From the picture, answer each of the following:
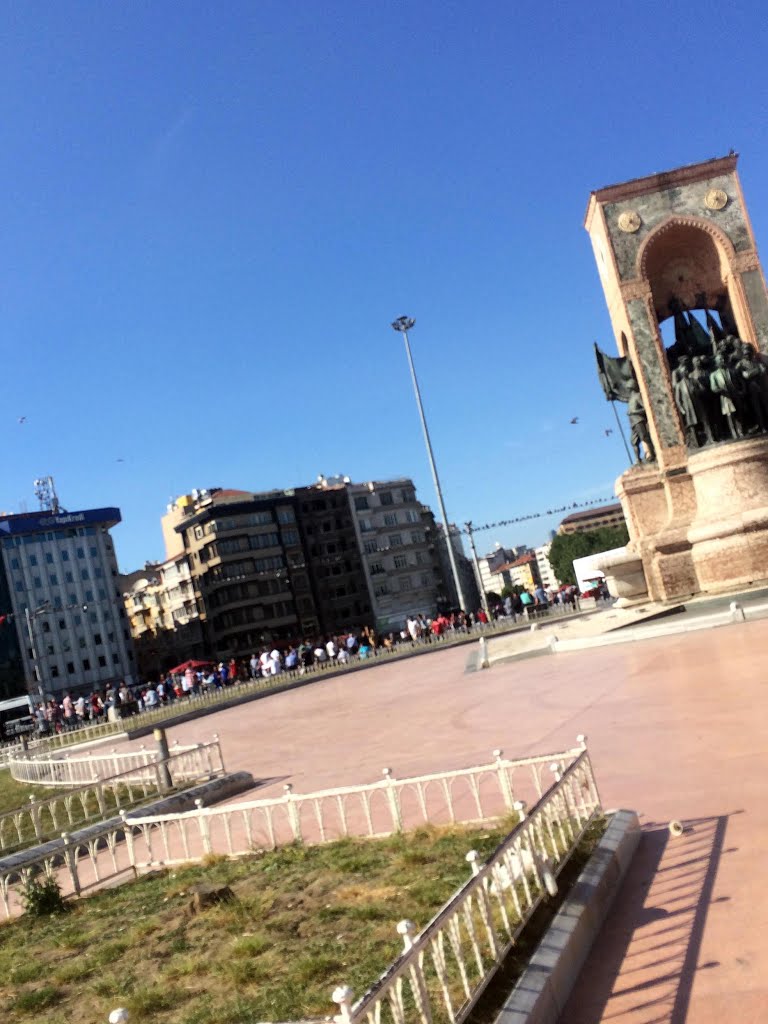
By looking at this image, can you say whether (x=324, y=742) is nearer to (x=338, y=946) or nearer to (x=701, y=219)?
(x=338, y=946)

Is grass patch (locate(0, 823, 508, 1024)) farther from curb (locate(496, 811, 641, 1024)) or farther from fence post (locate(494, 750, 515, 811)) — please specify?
curb (locate(496, 811, 641, 1024))

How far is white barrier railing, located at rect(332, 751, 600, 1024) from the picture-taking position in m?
3.28

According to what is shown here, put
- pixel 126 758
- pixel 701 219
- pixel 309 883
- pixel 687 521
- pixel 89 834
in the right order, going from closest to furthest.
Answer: pixel 309 883 → pixel 89 834 → pixel 126 758 → pixel 687 521 → pixel 701 219

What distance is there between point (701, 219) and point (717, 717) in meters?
15.8

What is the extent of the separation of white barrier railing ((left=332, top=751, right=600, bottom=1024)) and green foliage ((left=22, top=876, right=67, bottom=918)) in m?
4.04

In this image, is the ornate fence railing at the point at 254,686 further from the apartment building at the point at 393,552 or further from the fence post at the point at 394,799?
the apartment building at the point at 393,552

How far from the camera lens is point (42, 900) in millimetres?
7246

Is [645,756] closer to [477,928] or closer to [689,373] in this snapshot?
[477,928]

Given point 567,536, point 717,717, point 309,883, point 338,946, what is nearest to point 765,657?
point 717,717

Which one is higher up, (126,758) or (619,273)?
(619,273)

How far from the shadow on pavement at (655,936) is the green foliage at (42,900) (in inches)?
191

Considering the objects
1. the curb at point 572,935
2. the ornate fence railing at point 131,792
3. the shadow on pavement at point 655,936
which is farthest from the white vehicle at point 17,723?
the shadow on pavement at point 655,936

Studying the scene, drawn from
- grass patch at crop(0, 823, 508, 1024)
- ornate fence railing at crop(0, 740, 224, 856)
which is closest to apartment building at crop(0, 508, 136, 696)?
ornate fence railing at crop(0, 740, 224, 856)

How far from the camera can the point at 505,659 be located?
20062 mm
